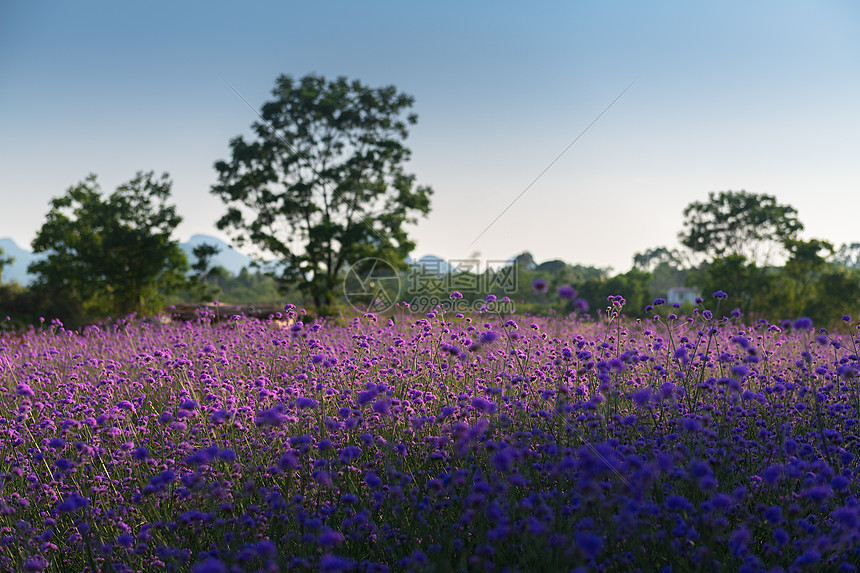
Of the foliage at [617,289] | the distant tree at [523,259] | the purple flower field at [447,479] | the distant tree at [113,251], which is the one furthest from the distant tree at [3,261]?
the foliage at [617,289]

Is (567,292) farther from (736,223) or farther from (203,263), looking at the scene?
(736,223)

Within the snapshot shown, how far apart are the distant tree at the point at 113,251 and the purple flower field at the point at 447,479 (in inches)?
725

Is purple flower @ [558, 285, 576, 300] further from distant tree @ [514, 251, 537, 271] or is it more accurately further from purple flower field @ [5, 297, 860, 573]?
distant tree @ [514, 251, 537, 271]

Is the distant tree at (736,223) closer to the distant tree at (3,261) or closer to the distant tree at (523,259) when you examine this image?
the distant tree at (523,259)

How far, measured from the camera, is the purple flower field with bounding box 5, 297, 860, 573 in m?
2.23

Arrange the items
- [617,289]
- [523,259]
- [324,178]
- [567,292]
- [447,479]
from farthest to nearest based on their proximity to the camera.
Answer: [617,289]
[523,259]
[324,178]
[567,292]
[447,479]

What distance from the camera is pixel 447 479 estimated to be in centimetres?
267

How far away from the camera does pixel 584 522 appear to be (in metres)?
2.25

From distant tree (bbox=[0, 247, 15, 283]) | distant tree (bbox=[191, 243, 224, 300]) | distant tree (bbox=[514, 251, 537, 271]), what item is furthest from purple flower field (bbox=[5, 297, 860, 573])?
distant tree (bbox=[0, 247, 15, 283])

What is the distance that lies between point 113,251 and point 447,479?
22.9 m

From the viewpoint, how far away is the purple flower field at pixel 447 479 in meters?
2.23

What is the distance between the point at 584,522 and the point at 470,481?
90 cm

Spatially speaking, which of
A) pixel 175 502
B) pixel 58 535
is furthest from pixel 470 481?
pixel 58 535

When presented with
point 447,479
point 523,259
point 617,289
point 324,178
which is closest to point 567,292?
point 447,479
